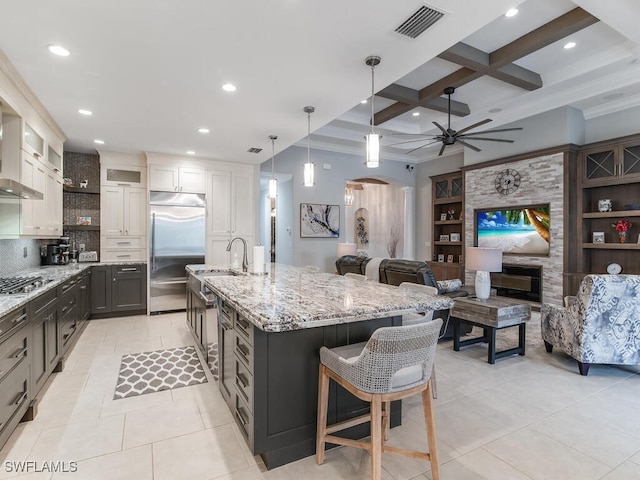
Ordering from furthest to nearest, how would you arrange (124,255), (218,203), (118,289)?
1. (218,203)
2. (124,255)
3. (118,289)

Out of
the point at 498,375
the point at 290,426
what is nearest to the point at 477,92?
the point at 498,375

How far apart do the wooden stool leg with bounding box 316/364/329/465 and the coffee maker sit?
4845 millimetres

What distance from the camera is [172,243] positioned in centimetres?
547

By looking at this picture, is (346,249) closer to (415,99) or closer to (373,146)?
(415,99)

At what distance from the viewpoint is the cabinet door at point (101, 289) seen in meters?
5.06

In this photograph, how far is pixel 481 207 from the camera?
657cm

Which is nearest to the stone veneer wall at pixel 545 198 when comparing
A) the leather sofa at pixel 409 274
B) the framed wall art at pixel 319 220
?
the leather sofa at pixel 409 274

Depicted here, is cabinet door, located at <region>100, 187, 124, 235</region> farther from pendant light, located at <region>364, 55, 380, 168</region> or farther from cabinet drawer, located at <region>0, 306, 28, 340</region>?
pendant light, located at <region>364, 55, 380, 168</region>

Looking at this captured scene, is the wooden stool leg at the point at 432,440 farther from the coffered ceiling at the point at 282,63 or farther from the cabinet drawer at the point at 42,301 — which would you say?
the cabinet drawer at the point at 42,301

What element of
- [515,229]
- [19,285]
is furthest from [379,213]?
[19,285]

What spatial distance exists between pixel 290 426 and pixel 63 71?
3.27m

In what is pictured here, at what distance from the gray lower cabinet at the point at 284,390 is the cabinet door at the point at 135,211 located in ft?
14.0

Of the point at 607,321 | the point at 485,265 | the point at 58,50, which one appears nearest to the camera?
the point at 58,50

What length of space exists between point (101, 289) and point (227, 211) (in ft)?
7.42
